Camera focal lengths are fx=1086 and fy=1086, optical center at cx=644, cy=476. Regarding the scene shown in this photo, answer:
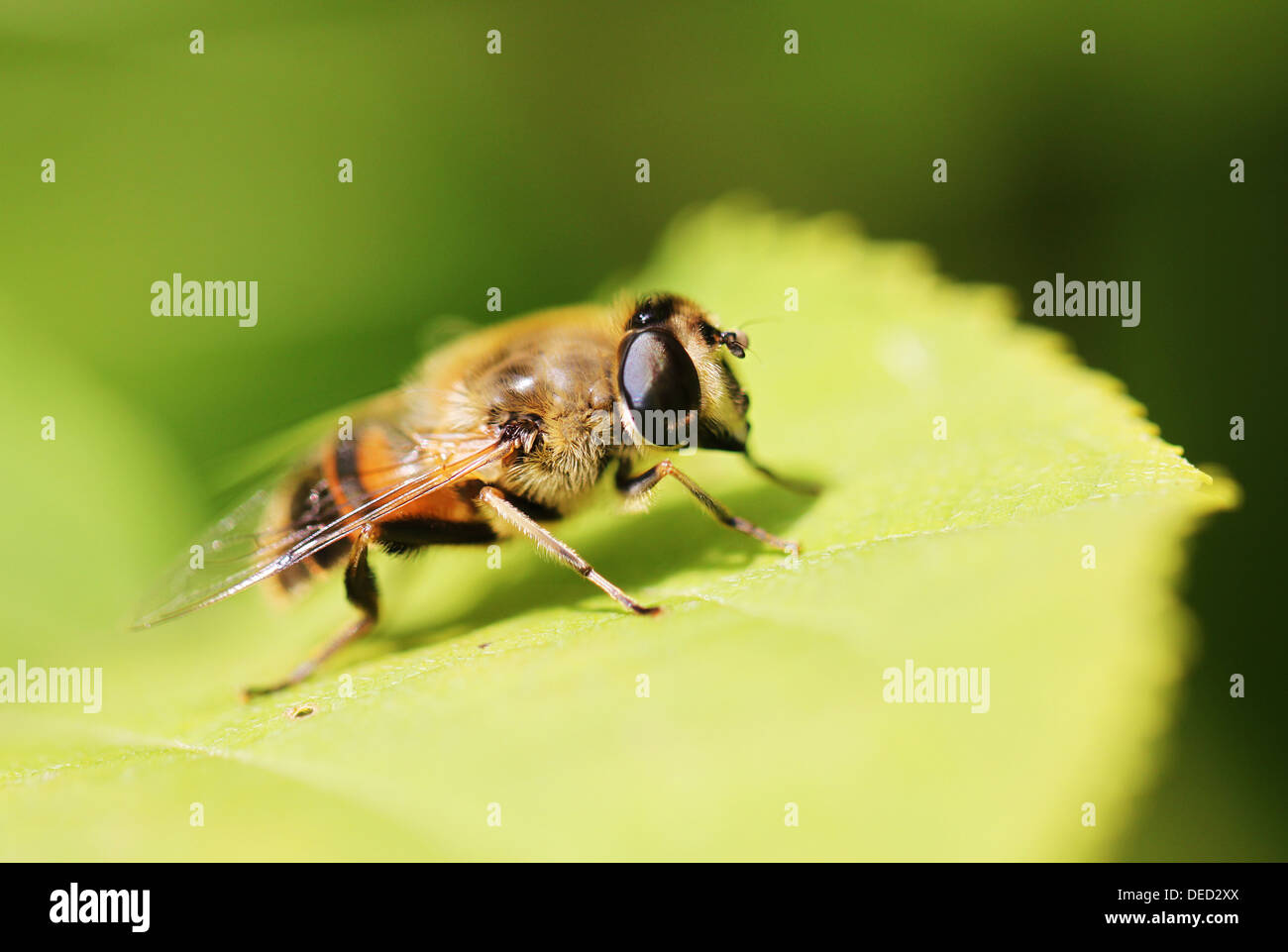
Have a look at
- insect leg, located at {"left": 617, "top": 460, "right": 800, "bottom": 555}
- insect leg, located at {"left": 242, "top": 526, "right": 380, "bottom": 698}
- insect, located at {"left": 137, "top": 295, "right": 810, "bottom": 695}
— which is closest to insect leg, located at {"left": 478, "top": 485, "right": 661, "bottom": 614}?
insect, located at {"left": 137, "top": 295, "right": 810, "bottom": 695}

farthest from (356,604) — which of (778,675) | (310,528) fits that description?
(778,675)

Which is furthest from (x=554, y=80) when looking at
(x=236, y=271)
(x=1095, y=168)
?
(x=1095, y=168)

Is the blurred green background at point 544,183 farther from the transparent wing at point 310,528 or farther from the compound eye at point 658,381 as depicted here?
the compound eye at point 658,381

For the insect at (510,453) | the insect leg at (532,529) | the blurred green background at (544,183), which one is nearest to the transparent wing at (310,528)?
the insect at (510,453)

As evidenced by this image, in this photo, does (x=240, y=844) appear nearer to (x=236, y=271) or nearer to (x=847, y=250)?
(x=847, y=250)

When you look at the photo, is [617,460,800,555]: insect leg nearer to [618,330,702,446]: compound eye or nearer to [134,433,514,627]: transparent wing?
[618,330,702,446]: compound eye
